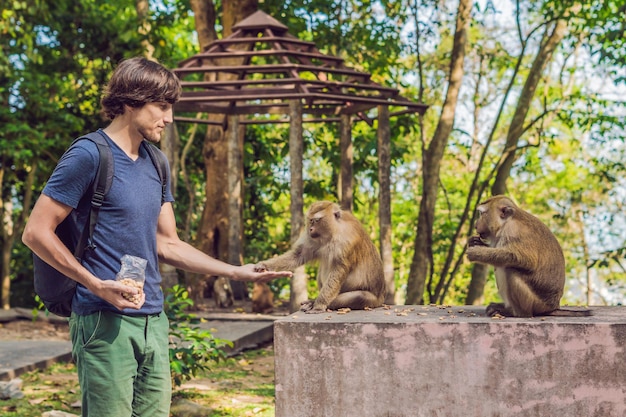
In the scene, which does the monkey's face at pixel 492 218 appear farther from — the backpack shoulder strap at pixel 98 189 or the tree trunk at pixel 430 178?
the tree trunk at pixel 430 178

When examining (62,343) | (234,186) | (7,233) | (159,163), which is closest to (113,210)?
(159,163)

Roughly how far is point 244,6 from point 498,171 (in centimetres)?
462

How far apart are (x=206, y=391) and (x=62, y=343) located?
2638 mm

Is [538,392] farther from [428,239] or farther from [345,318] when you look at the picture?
[428,239]

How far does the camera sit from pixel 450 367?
4.51 metres

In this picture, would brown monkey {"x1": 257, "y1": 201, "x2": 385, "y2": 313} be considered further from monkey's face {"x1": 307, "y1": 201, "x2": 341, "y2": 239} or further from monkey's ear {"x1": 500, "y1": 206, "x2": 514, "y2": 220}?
monkey's ear {"x1": 500, "y1": 206, "x2": 514, "y2": 220}

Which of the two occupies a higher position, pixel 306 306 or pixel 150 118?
pixel 150 118

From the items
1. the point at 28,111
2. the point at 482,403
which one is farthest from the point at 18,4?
the point at 482,403

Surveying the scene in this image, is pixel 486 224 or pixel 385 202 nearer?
pixel 486 224

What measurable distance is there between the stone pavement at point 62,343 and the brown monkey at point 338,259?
1.77m

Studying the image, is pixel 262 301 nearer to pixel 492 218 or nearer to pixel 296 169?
pixel 296 169

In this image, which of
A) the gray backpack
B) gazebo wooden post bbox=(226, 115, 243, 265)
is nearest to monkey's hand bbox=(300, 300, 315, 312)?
the gray backpack

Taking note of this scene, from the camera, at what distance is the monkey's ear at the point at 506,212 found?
4906mm

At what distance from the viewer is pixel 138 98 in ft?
10.5
